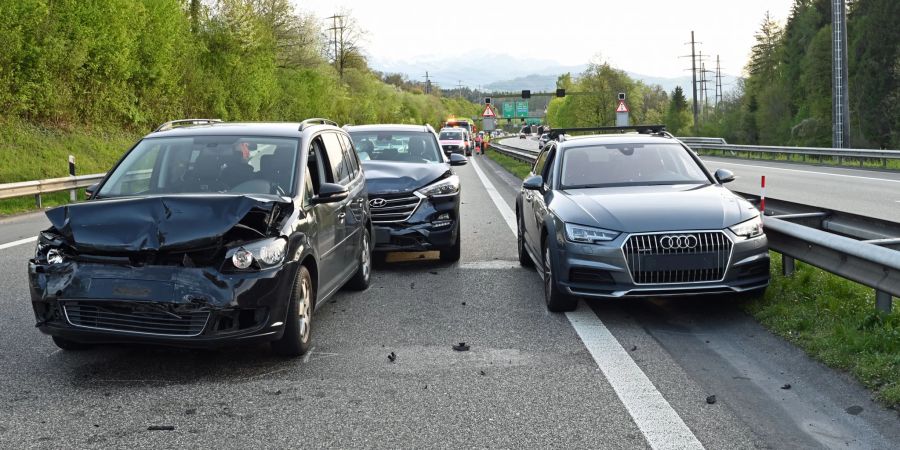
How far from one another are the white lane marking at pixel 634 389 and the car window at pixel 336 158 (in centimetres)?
232

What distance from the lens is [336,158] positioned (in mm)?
8055

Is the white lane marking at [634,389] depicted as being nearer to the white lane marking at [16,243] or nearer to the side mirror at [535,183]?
the side mirror at [535,183]

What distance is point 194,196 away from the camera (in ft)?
18.8

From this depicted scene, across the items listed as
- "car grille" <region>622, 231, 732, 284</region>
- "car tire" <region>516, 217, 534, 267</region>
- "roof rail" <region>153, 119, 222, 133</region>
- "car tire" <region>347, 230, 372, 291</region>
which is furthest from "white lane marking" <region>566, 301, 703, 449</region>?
"roof rail" <region>153, 119, 222, 133</region>

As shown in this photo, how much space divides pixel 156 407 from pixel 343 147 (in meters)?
4.12

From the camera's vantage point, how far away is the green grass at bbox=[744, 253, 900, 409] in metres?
5.20

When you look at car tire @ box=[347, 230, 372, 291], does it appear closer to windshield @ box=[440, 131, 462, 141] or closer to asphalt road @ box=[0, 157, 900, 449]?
asphalt road @ box=[0, 157, 900, 449]

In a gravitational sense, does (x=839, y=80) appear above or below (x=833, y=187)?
above

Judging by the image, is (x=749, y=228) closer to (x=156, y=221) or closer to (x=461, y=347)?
(x=461, y=347)

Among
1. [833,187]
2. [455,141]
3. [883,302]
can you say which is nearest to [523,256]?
[883,302]

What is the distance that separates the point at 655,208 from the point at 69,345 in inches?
174

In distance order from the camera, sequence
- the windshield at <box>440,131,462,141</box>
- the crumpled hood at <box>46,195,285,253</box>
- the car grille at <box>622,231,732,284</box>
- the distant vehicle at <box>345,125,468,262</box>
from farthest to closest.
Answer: the windshield at <box>440,131,462,141</box>, the distant vehicle at <box>345,125,468,262</box>, the car grille at <box>622,231,732,284</box>, the crumpled hood at <box>46,195,285,253</box>

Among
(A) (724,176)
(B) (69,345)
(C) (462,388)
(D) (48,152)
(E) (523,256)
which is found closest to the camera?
(C) (462,388)

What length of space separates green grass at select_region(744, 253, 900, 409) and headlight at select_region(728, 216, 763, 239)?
1.89 feet
